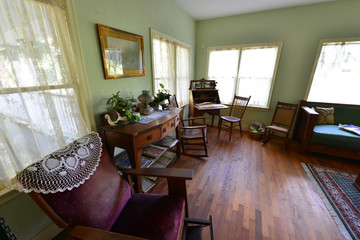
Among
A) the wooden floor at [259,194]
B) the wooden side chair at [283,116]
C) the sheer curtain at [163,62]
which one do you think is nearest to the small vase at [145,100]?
the sheer curtain at [163,62]

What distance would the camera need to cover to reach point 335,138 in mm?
2271

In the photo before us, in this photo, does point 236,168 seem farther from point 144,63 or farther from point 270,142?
point 144,63

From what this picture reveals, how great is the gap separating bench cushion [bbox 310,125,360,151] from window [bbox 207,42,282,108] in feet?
3.72

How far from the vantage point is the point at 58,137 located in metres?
1.15

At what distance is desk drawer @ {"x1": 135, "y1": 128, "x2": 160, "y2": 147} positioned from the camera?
1355 mm

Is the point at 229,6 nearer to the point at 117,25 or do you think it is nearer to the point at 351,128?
the point at 117,25

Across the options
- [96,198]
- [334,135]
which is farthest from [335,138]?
[96,198]

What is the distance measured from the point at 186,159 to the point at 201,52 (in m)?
2.72

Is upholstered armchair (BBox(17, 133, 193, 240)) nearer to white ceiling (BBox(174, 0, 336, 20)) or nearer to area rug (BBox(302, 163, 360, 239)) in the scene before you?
area rug (BBox(302, 163, 360, 239))

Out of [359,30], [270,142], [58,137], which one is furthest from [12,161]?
[359,30]

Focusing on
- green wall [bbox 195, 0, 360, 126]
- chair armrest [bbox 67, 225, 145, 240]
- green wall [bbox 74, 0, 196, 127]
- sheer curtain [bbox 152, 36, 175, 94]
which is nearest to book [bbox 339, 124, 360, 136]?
green wall [bbox 195, 0, 360, 126]

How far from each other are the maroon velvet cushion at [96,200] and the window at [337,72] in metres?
3.78

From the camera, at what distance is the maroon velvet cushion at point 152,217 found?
0.87 m

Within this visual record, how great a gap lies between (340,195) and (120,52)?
3067 mm
